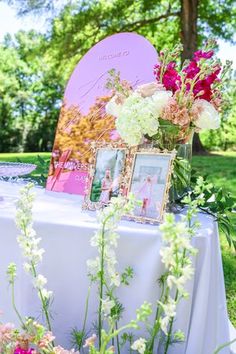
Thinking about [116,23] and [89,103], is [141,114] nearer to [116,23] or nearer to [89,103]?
[89,103]

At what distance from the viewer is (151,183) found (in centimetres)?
99

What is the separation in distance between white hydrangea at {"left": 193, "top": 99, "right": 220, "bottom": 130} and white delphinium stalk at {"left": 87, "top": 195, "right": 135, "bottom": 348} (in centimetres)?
28

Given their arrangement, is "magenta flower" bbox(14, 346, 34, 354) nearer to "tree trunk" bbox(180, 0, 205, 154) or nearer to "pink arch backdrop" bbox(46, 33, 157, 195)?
"pink arch backdrop" bbox(46, 33, 157, 195)

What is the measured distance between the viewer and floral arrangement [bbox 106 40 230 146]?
0.98m

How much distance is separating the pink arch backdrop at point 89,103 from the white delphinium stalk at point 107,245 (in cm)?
51

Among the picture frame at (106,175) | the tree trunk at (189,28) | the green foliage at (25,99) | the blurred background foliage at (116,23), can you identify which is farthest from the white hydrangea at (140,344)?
the green foliage at (25,99)

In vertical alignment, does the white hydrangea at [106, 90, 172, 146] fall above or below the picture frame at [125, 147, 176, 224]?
above

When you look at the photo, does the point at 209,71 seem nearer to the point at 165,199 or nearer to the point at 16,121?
the point at 165,199

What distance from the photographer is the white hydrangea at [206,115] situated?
100 centimetres

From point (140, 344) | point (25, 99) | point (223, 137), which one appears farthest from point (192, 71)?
point (25, 99)

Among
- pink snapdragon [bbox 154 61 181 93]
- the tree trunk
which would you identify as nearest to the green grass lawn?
pink snapdragon [bbox 154 61 181 93]

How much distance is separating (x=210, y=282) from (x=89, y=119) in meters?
0.65

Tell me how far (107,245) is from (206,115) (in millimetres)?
362

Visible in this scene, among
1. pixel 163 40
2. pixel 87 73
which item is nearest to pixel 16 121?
pixel 163 40
